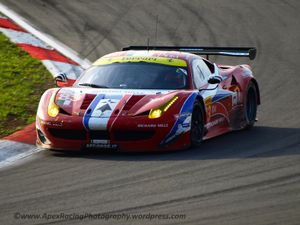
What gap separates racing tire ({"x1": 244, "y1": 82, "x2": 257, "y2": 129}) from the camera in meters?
12.7

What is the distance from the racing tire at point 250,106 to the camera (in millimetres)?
12695

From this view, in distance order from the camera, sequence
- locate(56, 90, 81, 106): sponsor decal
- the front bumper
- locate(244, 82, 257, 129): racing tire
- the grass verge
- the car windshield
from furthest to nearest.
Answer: locate(244, 82, 257, 129): racing tire < the grass verge < the car windshield < locate(56, 90, 81, 106): sponsor decal < the front bumper

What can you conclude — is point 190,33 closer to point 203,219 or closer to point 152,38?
point 152,38

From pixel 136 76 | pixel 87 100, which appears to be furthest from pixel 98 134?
pixel 136 76

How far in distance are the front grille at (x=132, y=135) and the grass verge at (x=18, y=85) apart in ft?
5.58

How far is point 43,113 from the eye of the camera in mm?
10445

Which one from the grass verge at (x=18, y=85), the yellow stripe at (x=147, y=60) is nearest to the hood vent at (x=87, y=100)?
the yellow stripe at (x=147, y=60)

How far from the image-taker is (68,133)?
10.2 metres

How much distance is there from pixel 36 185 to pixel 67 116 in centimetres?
186

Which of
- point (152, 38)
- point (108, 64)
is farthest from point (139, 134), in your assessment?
point (152, 38)

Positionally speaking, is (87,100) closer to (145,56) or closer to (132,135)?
(132,135)

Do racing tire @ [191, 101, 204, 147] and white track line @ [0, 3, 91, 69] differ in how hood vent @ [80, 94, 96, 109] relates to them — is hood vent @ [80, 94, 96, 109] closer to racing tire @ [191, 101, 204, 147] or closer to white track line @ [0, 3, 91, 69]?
racing tire @ [191, 101, 204, 147]

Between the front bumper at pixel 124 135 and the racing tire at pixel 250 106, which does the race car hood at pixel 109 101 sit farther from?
the racing tire at pixel 250 106

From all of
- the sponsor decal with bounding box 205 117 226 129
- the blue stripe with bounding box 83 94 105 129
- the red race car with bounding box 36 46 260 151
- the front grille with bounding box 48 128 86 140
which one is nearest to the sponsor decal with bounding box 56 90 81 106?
the red race car with bounding box 36 46 260 151
